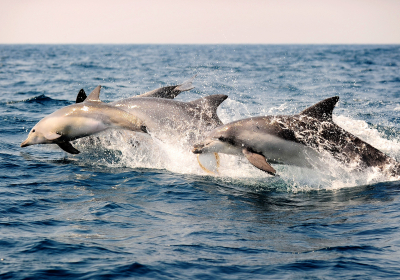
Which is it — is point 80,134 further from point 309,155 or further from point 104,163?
point 309,155

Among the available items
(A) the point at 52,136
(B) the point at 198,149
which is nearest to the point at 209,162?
(B) the point at 198,149

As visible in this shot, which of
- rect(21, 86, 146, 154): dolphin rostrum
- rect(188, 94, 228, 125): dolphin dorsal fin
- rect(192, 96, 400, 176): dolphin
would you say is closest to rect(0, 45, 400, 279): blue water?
rect(192, 96, 400, 176): dolphin

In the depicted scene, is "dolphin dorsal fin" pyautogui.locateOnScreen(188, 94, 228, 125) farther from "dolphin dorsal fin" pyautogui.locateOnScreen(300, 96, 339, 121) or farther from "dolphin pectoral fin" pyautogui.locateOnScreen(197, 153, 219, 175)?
"dolphin dorsal fin" pyautogui.locateOnScreen(300, 96, 339, 121)

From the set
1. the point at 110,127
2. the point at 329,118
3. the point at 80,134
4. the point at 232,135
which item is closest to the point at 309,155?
the point at 329,118

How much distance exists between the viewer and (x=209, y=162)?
33.2 feet

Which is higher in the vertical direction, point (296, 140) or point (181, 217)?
point (296, 140)

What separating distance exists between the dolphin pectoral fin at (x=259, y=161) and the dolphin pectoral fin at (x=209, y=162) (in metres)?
1.11

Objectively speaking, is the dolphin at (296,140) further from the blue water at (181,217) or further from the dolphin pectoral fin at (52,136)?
the dolphin pectoral fin at (52,136)

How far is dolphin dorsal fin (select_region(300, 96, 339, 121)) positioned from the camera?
29.7 feet

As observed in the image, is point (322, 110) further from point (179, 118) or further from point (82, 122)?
point (82, 122)

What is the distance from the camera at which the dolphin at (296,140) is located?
9102mm

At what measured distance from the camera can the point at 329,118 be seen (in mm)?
9242

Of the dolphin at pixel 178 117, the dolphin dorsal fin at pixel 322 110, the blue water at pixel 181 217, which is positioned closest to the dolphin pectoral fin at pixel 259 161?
the blue water at pixel 181 217

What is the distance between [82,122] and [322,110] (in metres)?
5.12
